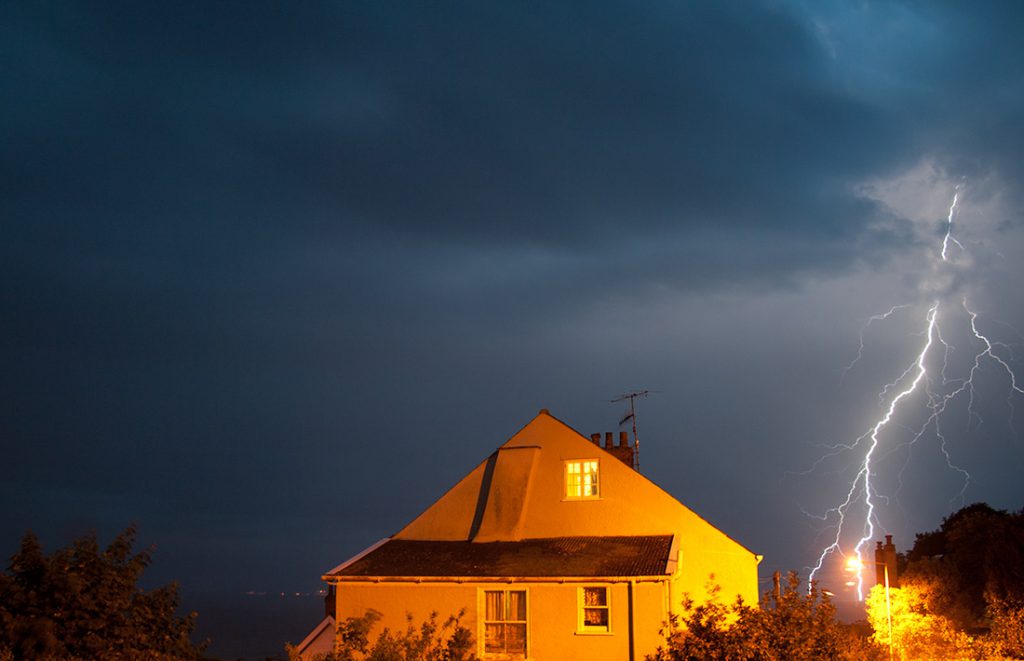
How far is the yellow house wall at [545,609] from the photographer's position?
24.8 metres

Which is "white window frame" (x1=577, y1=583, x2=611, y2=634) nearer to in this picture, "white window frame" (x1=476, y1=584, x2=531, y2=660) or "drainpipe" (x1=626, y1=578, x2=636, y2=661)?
"drainpipe" (x1=626, y1=578, x2=636, y2=661)

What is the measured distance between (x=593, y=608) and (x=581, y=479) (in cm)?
485

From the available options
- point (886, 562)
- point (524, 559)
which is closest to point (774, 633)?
point (524, 559)

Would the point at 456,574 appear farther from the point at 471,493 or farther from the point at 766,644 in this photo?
the point at 766,644

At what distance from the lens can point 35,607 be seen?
55.0ft

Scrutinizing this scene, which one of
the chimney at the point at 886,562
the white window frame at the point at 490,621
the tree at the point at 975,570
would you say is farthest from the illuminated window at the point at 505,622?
the tree at the point at 975,570

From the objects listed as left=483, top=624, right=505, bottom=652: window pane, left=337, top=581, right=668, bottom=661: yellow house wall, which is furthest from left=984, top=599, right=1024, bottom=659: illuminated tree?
left=483, top=624, right=505, bottom=652: window pane

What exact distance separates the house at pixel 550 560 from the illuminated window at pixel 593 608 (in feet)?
0.10

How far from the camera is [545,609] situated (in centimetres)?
2572

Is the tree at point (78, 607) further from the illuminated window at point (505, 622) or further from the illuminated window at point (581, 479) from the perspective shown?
the illuminated window at point (581, 479)

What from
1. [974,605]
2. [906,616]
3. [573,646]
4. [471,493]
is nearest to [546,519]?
[471,493]

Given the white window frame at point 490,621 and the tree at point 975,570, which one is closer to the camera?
the white window frame at point 490,621

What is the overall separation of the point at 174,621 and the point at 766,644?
11000 mm

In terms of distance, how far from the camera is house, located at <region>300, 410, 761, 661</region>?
25219mm
